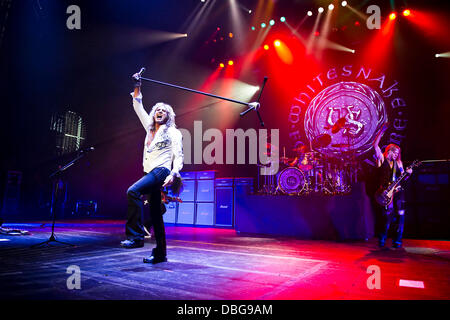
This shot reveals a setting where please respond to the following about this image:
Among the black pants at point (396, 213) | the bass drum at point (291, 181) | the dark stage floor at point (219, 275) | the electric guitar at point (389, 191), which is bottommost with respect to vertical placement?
the dark stage floor at point (219, 275)

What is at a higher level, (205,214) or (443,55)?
(443,55)

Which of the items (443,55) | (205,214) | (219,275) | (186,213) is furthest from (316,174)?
(219,275)

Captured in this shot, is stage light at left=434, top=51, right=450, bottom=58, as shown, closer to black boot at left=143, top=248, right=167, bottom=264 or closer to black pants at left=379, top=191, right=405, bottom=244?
black pants at left=379, top=191, right=405, bottom=244

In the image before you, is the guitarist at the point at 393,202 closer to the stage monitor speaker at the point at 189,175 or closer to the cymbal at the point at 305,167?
the cymbal at the point at 305,167

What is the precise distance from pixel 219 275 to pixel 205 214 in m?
7.27

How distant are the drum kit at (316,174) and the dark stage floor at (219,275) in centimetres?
303

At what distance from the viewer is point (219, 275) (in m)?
2.76

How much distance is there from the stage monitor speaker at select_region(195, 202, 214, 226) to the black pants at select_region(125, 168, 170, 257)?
22.0 feet

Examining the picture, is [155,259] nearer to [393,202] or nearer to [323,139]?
[393,202]

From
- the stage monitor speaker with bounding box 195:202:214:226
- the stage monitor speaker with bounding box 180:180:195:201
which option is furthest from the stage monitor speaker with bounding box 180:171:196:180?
the stage monitor speaker with bounding box 195:202:214:226

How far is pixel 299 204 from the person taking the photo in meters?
6.77

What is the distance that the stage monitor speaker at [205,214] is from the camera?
979 cm

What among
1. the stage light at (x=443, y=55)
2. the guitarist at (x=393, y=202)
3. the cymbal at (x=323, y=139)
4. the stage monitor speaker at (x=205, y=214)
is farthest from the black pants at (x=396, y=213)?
the stage monitor speaker at (x=205, y=214)

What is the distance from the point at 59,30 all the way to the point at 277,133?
27.2ft
